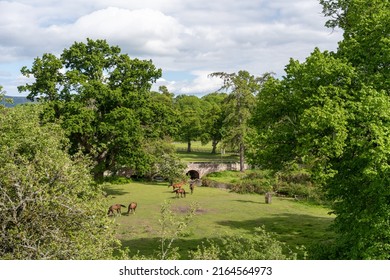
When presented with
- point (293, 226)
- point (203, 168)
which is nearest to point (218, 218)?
point (293, 226)

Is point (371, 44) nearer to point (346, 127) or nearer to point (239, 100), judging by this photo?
point (346, 127)

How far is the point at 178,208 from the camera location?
4581 centimetres

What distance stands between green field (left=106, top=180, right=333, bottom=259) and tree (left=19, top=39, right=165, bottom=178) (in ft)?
22.8

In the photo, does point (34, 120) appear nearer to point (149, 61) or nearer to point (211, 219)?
point (211, 219)

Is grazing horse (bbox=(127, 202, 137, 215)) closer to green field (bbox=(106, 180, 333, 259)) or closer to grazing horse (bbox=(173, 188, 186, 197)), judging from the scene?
green field (bbox=(106, 180, 333, 259))

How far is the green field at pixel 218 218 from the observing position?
32.9 m

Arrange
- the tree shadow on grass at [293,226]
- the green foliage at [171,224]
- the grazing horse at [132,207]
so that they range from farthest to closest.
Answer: the grazing horse at [132,207]
the tree shadow on grass at [293,226]
the green foliage at [171,224]

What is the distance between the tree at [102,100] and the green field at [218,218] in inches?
273

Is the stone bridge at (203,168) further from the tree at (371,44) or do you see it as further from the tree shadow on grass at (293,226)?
the tree at (371,44)

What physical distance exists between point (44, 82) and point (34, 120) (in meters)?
21.3

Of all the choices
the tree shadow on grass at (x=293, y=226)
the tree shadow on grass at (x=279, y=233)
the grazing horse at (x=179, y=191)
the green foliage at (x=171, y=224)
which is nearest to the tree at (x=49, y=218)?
the green foliage at (x=171, y=224)

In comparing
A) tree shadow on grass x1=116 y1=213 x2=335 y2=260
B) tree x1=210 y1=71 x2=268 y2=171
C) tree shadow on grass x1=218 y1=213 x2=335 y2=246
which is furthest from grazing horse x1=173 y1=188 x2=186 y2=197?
tree x1=210 y1=71 x2=268 y2=171

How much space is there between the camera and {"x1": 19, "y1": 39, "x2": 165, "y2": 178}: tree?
152 feet
